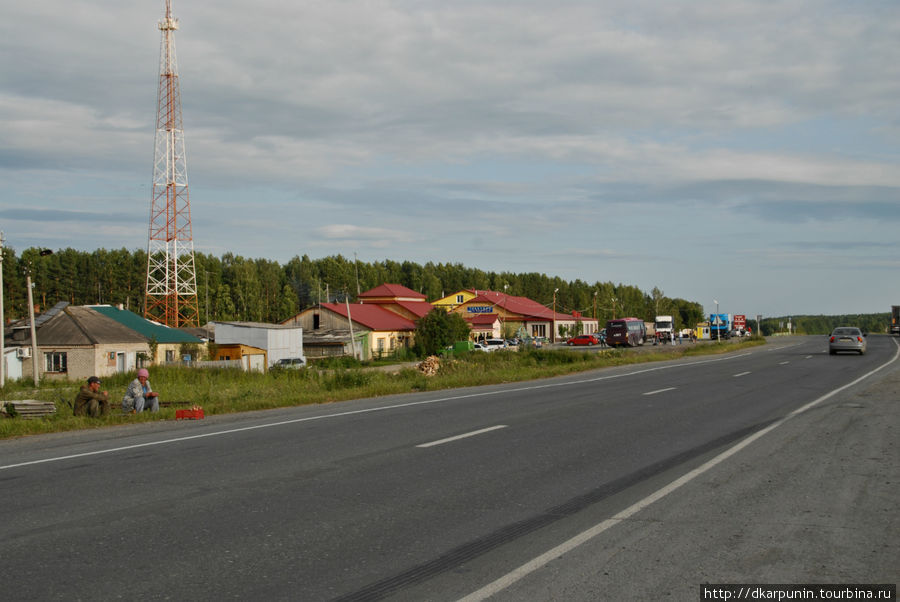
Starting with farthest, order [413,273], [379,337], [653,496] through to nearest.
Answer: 1. [413,273]
2. [379,337]
3. [653,496]

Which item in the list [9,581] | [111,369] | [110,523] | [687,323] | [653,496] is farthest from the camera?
[687,323]

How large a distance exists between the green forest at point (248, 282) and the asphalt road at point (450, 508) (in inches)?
3113

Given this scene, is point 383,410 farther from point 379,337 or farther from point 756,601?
point 379,337

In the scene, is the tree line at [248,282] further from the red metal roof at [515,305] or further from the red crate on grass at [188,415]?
the red crate on grass at [188,415]

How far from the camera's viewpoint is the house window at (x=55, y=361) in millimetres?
48719

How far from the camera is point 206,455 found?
34.4 feet

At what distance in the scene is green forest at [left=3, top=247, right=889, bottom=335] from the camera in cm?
11469

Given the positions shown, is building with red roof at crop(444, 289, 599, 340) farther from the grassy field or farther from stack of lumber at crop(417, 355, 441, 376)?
stack of lumber at crop(417, 355, 441, 376)

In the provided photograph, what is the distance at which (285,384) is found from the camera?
25.0 metres

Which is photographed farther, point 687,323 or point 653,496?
point 687,323

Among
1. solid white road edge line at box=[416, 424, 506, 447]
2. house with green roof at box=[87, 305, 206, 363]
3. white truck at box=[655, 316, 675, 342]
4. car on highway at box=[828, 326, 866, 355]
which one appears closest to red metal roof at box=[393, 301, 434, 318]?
white truck at box=[655, 316, 675, 342]

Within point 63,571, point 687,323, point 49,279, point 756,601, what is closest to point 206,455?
point 63,571

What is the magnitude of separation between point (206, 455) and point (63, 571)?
16.3 feet

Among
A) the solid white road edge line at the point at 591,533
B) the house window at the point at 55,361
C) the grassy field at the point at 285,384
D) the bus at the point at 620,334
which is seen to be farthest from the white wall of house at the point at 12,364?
the bus at the point at 620,334
